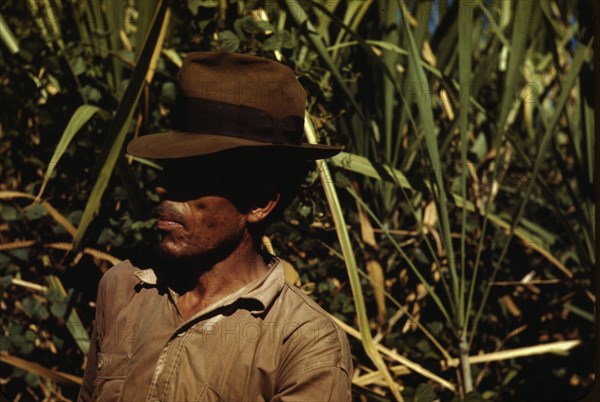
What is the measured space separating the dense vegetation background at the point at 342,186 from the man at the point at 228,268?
1.67 feet

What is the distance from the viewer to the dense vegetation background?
2301 mm

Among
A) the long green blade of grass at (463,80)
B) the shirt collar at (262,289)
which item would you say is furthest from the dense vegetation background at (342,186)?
the shirt collar at (262,289)

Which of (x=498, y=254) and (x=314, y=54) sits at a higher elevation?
(x=314, y=54)

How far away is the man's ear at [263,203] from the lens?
5.19ft

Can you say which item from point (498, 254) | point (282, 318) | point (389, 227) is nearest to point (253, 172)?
point (282, 318)

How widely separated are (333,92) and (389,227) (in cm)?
53

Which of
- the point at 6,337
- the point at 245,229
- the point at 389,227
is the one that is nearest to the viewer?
the point at 245,229

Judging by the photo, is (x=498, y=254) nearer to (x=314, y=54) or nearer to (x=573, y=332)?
Answer: (x=573, y=332)

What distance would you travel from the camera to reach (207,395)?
4.87 ft

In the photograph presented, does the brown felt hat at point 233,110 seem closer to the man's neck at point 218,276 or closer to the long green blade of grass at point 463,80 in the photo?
the man's neck at point 218,276

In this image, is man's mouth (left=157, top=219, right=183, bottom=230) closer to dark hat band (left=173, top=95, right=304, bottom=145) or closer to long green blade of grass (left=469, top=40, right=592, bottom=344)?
dark hat band (left=173, top=95, right=304, bottom=145)

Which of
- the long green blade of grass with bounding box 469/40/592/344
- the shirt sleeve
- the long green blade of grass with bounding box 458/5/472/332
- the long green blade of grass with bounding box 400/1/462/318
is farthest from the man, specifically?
the long green blade of grass with bounding box 469/40/592/344

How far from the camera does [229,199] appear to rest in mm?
1543

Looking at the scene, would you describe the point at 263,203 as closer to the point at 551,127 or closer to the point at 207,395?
the point at 207,395
